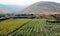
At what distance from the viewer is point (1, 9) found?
1240 inches

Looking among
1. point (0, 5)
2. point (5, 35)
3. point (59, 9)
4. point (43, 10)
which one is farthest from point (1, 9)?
point (5, 35)

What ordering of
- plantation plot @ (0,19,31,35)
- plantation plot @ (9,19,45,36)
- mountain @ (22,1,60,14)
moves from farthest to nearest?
1. mountain @ (22,1,60,14)
2. plantation plot @ (0,19,31,35)
3. plantation plot @ (9,19,45,36)

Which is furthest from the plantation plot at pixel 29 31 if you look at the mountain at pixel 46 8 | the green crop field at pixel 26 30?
the mountain at pixel 46 8

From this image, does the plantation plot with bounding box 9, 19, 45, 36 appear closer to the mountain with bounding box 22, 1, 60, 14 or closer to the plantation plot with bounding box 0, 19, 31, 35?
the plantation plot with bounding box 0, 19, 31, 35

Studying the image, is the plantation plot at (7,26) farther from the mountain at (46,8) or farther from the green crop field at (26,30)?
the mountain at (46,8)

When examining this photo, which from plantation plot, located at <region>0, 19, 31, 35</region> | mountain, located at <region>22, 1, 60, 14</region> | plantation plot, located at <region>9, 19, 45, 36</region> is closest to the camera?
plantation plot, located at <region>9, 19, 45, 36</region>

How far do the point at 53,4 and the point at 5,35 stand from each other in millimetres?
31598

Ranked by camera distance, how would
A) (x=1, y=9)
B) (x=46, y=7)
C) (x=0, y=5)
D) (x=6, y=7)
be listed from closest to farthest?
1. (x=0, y=5)
2. (x=1, y=9)
3. (x=6, y=7)
4. (x=46, y=7)

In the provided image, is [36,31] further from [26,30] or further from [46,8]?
[46,8]

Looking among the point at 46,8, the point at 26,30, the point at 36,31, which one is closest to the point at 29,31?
the point at 26,30

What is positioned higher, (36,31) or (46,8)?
(36,31)

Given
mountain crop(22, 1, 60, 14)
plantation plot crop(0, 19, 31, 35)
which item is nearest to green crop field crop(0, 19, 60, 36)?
plantation plot crop(0, 19, 31, 35)

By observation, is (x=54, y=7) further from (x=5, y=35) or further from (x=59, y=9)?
(x=5, y=35)

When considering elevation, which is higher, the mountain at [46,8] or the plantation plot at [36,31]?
the plantation plot at [36,31]
